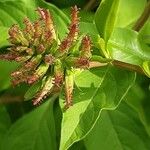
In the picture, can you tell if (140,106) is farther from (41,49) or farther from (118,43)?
(41,49)

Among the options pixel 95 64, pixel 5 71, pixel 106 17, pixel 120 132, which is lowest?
pixel 120 132

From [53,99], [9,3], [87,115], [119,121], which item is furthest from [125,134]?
[9,3]

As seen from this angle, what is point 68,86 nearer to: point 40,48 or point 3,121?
point 40,48

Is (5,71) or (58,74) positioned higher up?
(58,74)

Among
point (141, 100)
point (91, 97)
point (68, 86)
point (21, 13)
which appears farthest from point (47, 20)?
point (141, 100)

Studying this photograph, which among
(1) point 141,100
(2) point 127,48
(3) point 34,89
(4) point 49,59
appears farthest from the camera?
(1) point 141,100

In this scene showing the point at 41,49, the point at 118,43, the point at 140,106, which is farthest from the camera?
the point at 140,106

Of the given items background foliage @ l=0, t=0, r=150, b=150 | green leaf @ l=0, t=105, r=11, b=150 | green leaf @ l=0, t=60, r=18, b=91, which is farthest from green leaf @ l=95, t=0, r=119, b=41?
green leaf @ l=0, t=105, r=11, b=150
